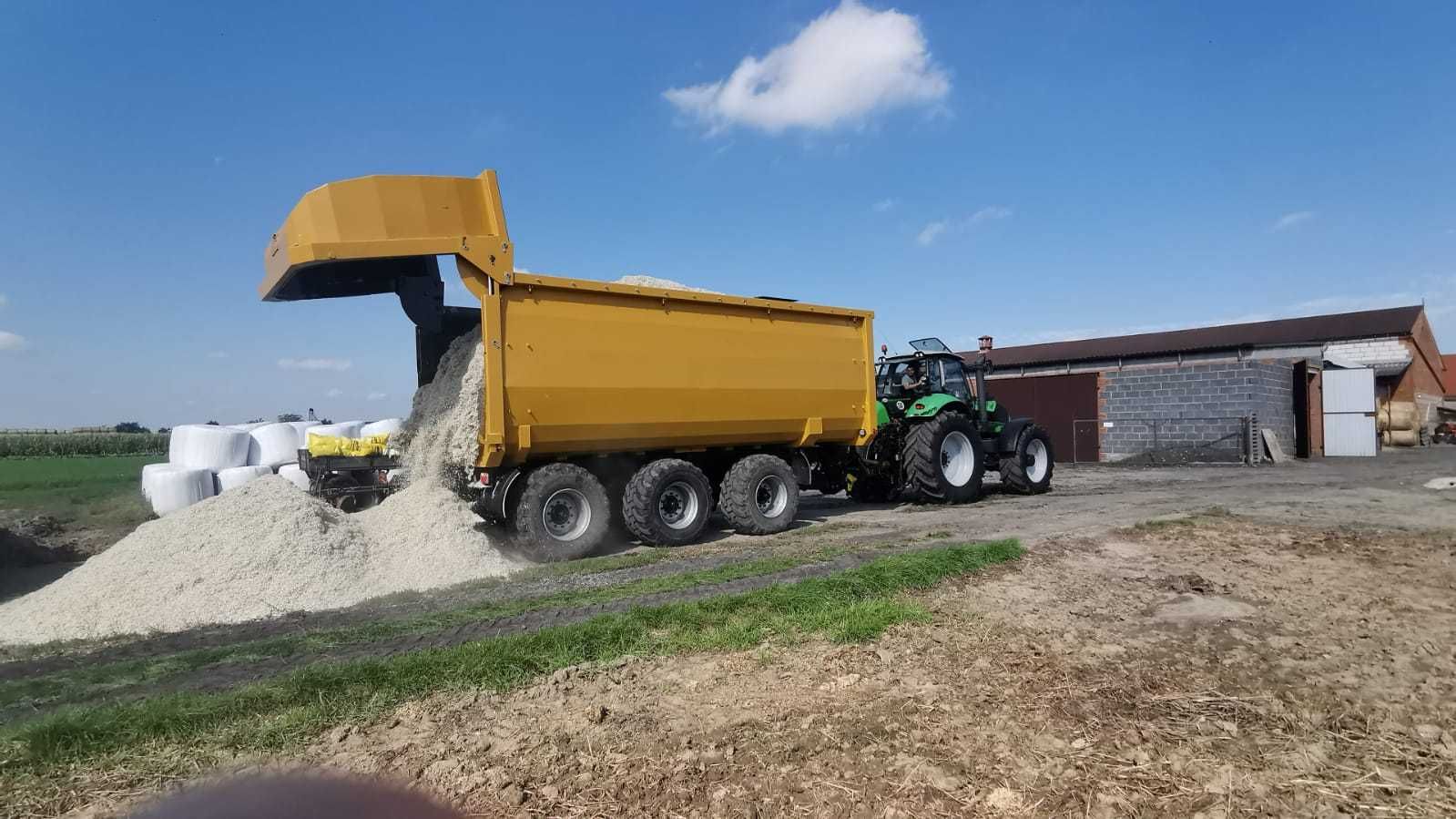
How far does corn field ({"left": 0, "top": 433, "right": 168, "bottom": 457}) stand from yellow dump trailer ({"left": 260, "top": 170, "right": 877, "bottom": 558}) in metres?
32.4

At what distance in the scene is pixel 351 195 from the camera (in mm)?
7750

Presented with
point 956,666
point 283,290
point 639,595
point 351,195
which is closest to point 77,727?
point 639,595

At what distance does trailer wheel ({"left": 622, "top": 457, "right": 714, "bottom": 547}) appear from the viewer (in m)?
9.30

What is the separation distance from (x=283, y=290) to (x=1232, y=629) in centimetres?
907

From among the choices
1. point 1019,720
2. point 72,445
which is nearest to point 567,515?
point 1019,720

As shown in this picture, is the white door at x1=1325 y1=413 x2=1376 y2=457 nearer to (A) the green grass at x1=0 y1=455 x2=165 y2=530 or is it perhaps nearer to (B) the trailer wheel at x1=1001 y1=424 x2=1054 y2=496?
(B) the trailer wheel at x1=1001 y1=424 x2=1054 y2=496

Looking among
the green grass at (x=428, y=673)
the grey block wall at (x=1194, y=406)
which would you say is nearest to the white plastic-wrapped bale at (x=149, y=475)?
the green grass at (x=428, y=673)

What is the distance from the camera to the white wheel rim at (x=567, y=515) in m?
8.85

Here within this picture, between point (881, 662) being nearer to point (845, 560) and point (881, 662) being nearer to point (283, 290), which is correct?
point (845, 560)

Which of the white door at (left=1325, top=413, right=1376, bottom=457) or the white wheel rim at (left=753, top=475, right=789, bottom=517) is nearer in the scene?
the white wheel rim at (left=753, top=475, right=789, bottom=517)

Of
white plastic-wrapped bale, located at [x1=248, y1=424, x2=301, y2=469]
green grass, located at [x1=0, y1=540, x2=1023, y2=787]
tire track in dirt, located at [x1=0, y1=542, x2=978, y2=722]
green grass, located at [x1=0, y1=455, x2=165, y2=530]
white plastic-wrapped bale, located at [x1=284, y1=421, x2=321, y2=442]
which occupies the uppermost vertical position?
white plastic-wrapped bale, located at [x1=284, y1=421, x2=321, y2=442]

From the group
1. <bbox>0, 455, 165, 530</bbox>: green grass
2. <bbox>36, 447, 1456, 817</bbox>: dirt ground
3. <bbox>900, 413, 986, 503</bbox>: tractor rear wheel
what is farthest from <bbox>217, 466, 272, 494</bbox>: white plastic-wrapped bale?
<bbox>36, 447, 1456, 817</bbox>: dirt ground

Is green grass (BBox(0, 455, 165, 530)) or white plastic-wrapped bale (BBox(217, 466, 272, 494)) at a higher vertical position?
white plastic-wrapped bale (BBox(217, 466, 272, 494))

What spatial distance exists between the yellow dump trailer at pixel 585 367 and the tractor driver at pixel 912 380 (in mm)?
2638
